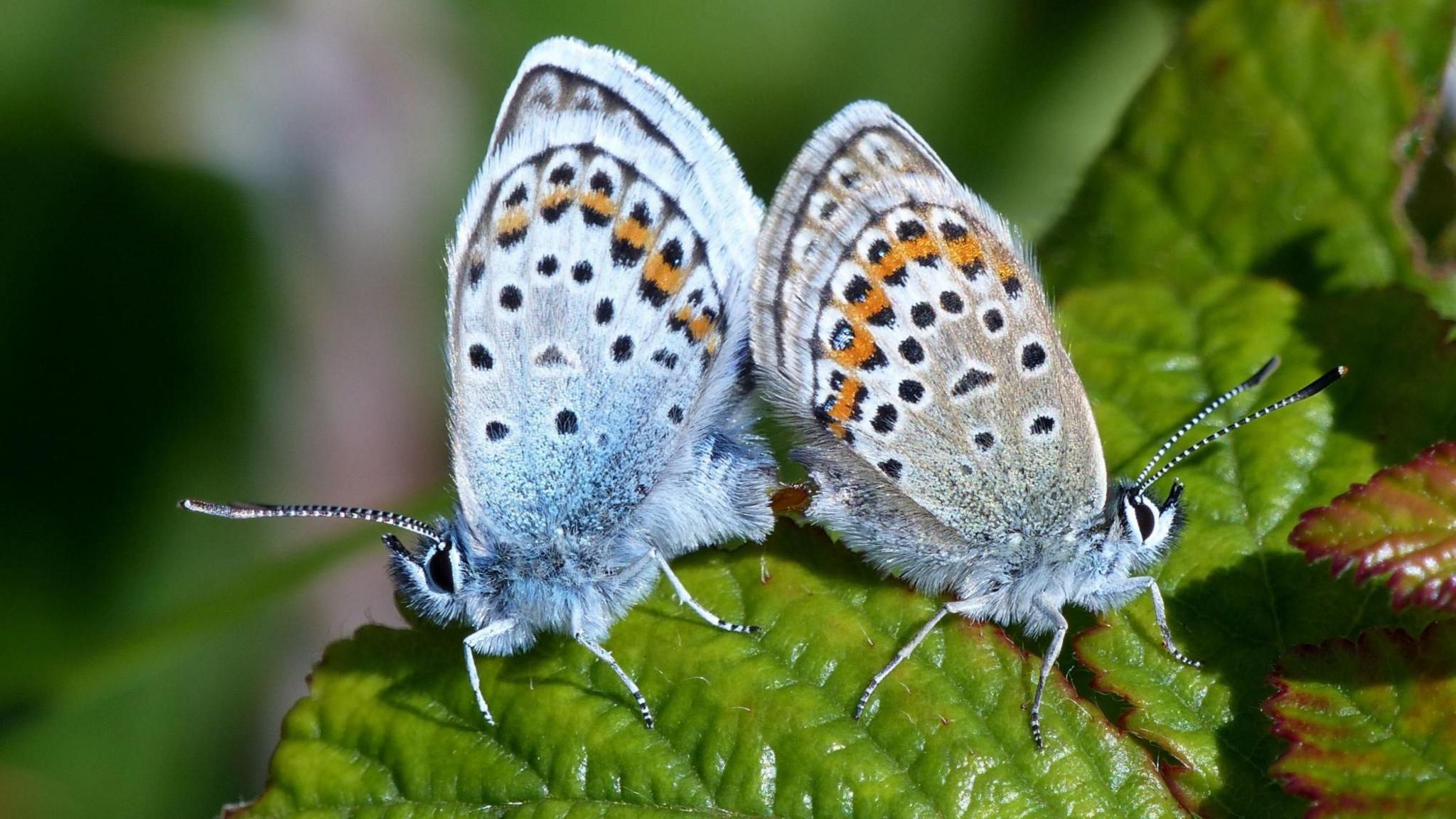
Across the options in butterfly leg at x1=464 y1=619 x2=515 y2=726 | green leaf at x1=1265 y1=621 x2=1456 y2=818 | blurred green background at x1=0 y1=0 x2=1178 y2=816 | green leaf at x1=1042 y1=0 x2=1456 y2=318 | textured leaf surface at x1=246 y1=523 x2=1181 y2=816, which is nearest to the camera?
green leaf at x1=1265 y1=621 x2=1456 y2=818

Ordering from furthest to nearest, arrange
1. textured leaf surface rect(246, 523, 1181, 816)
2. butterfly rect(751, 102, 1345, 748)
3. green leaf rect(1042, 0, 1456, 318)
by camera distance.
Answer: green leaf rect(1042, 0, 1456, 318) → butterfly rect(751, 102, 1345, 748) → textured leaf surface rect(246, 523, 1181, 816)

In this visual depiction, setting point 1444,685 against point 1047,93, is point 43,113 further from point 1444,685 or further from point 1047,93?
point 1444,685

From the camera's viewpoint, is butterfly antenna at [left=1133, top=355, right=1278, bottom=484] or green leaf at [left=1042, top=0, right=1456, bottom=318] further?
green leaf at [left=1042, top=0, right=1456, bottom=318]

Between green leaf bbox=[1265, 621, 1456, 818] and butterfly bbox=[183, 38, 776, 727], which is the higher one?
butterfly bbox=[183, 38, 776, 727]

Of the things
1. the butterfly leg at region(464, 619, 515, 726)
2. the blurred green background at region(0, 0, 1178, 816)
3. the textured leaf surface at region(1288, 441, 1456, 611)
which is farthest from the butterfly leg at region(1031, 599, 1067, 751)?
the blurred green background at region(0, 0, 1178, 816)

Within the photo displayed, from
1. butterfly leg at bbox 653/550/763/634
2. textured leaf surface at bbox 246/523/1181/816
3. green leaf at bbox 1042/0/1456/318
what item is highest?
green leaf at bbox 1042/0/1456/318

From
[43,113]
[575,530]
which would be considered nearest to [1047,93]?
[575,530]

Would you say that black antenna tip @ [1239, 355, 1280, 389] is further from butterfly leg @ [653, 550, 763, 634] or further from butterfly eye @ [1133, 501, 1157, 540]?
butterfly leg @ [653, 550, 763, 634]
